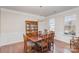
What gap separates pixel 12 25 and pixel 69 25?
1.45 metres

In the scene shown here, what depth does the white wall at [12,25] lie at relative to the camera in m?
2.08

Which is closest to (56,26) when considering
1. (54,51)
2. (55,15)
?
(55,15)

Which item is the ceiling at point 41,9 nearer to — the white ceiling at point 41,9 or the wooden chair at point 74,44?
the white ceiling at point 41,9

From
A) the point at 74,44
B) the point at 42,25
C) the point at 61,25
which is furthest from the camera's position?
the point at 61,25

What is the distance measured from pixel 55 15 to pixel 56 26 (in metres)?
0.29

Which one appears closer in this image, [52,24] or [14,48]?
[14,48]

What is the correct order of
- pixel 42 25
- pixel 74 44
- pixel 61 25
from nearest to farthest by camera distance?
pixel 74 44 < pixel 42 25 < pixel 61 25

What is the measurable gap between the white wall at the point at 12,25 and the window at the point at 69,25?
2.15ft

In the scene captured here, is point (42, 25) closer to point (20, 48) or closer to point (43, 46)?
point (43, 46)

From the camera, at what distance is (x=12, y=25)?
6.99ft

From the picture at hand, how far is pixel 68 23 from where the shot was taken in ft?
7.30

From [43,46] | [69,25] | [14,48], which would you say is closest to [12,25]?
[14,48]

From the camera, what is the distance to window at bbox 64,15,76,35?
212 centimetres
